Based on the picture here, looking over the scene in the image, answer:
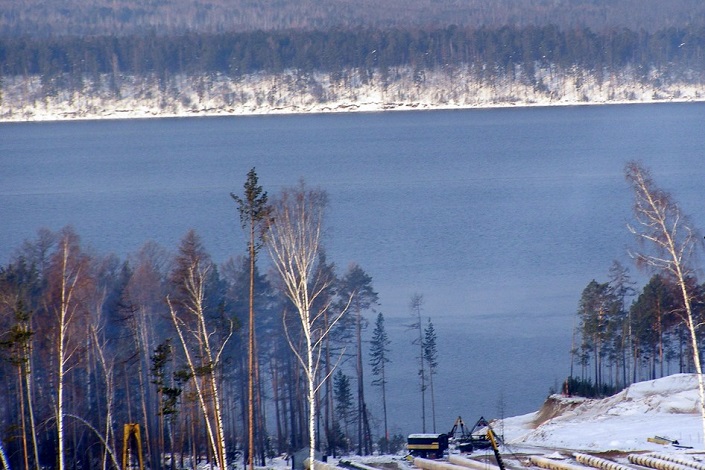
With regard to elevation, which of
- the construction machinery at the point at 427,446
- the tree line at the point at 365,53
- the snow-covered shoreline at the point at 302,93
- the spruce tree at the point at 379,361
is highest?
the tree line at the point at 365,53

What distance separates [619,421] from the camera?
54.5ft

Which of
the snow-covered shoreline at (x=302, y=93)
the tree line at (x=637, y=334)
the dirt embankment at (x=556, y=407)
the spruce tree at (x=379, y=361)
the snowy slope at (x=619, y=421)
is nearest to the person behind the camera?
the snowy slope at (x=619, y=421)

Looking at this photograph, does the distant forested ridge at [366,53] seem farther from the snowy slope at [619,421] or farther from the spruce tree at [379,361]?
the snowy slope at [619,421]

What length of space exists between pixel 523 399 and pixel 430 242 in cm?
2117

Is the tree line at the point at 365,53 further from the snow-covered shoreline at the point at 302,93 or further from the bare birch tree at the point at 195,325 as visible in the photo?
the bare birch tree at the point at 195,325

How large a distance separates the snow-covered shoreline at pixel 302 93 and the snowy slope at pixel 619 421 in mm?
109684

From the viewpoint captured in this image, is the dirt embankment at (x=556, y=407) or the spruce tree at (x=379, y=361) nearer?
the dirt embankment at (x=556, y=407)

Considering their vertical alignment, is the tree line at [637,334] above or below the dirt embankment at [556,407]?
above

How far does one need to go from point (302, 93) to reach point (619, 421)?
113235mm

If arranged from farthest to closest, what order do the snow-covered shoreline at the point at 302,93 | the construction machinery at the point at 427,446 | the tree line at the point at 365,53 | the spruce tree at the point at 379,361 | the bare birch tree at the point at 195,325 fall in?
the tree line at the point at 365,53, the snow-covered shoreline at the point at 302,93, the spruce tree at the point at 379,361, the construction machinery at the point at 427,446, the bare birch tree at the point at 195,325

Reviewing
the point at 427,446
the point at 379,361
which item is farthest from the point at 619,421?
the point at 379,361

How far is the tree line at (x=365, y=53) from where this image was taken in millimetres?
127812

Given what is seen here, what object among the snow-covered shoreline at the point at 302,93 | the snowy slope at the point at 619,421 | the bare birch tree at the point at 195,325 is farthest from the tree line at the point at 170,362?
the snow-covered shoreline at the point at 302,93

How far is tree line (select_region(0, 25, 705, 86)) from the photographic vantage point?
128m
